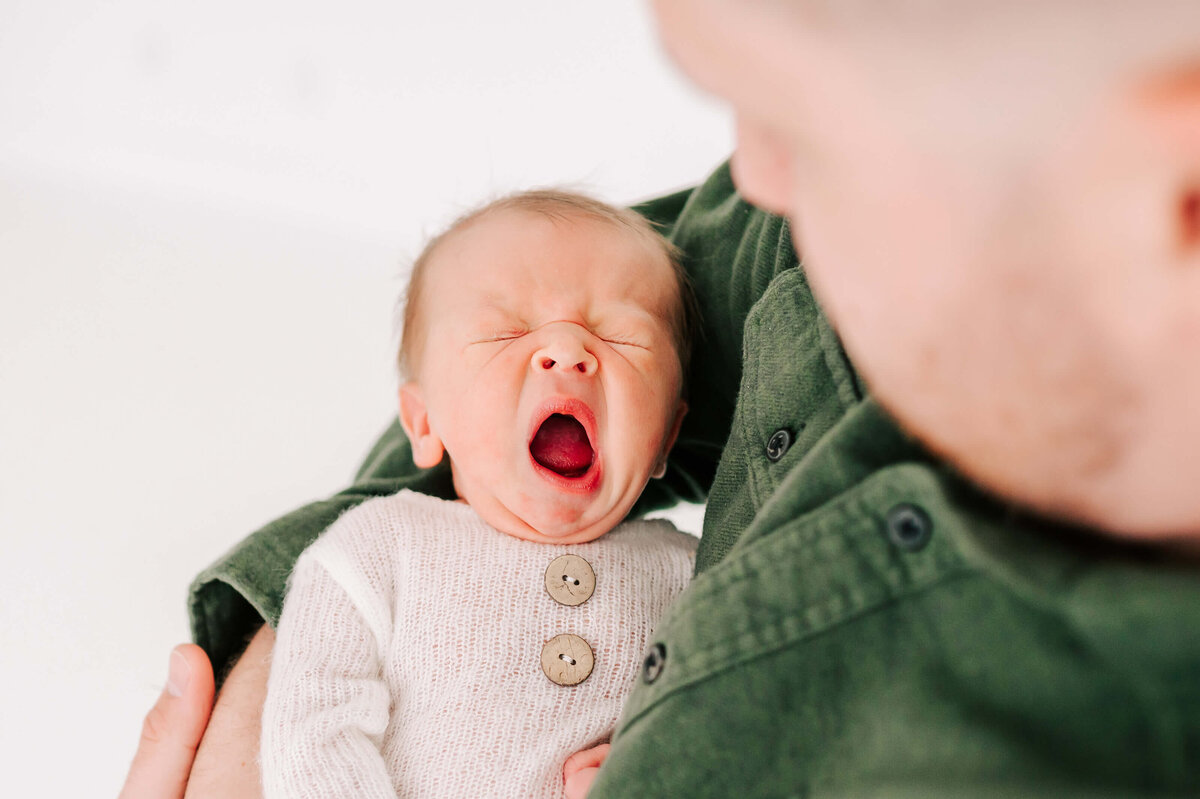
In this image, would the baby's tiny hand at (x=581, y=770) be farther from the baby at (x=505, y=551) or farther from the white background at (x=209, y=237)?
the white background at (x=209, y=237)

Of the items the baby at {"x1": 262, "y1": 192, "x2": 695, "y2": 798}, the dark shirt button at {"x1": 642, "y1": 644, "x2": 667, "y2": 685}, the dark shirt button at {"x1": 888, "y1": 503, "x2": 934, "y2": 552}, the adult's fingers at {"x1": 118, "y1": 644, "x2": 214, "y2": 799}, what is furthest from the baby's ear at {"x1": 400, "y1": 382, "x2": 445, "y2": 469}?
the dark shirt button at {"x1": 888, "y1": 503, "x2": 934, "y2": 552}

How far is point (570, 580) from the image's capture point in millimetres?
694

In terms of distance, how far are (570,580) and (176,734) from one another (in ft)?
0.99

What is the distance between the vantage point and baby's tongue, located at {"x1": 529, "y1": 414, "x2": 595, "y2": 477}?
0.74 metres

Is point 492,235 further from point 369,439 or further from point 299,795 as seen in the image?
point 369,439

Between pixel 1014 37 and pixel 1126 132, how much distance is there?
1.5 inches

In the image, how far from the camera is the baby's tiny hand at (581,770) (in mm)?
617

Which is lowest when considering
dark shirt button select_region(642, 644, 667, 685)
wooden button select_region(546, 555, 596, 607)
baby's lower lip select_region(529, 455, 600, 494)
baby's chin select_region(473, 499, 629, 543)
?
wooden button select_region(546, 555, 596, 607)

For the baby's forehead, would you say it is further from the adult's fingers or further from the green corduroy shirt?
the adult's fingers

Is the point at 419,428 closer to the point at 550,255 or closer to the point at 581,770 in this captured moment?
the point at 550,255

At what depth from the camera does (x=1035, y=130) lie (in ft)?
0.82

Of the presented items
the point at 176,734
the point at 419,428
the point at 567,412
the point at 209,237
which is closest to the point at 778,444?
the point at 567,412

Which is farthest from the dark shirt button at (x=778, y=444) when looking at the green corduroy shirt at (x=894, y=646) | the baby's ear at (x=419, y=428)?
the baby's ear at (x=419, y=428)

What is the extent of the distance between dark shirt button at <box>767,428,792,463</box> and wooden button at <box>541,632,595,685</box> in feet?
0.61
